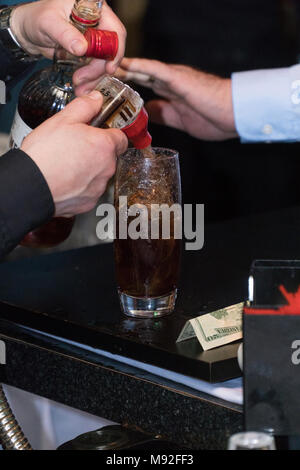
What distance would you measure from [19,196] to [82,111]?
0.14 meters

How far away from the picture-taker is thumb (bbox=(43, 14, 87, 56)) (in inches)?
45.2

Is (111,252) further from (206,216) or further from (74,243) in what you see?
(206,216)

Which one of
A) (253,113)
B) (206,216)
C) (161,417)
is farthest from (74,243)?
(206,216)

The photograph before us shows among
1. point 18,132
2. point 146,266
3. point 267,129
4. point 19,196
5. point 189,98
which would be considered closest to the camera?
point 19,196

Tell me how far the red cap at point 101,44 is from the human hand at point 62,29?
1 cm

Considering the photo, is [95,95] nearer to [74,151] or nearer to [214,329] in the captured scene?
[74,151]

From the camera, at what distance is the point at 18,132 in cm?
124

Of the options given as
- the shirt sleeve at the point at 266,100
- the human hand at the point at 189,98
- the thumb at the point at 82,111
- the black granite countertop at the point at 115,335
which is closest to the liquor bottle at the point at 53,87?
the thumb at the point at 82,111

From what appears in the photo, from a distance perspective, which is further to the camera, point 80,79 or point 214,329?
point 80,79

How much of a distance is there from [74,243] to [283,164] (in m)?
1.98

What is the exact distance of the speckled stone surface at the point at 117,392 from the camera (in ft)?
3.18

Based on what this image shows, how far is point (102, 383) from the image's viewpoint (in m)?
1.08
